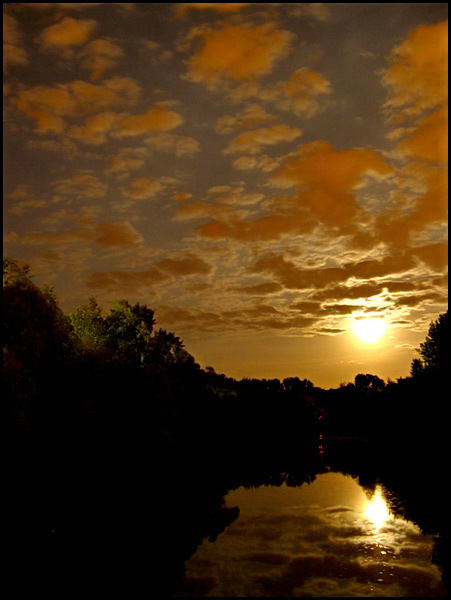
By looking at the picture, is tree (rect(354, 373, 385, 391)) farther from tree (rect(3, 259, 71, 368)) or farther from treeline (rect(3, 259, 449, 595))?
tree (rect(3, 259, 71, 368))

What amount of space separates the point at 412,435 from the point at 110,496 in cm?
4729

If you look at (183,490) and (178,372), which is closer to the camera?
(183,490)

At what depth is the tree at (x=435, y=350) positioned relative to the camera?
264 ft

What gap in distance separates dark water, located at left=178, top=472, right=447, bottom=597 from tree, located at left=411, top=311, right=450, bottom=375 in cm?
4315

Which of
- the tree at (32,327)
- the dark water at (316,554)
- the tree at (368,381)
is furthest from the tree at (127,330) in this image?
the tree at (368,381)

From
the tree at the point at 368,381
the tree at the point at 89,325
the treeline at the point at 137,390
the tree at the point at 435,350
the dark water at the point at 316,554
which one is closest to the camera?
the dark water at the point at 316,554

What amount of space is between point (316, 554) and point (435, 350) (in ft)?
220

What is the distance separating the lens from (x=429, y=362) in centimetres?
8969

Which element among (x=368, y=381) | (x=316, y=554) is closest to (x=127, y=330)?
(x=316, y=554)

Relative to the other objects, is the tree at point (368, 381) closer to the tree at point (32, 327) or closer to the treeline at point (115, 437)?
the treeline at point (115, 437)

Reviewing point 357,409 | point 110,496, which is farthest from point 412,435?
point 357,409

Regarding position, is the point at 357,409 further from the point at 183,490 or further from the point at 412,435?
the point at 183,490

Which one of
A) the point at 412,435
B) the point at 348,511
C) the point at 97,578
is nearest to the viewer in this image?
the point at 97,578

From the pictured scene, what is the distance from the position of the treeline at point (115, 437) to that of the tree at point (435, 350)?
2.11 metres
